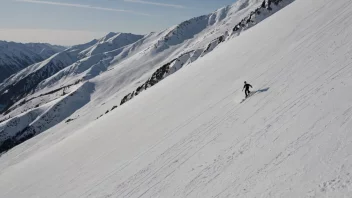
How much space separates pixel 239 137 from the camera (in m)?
19.2

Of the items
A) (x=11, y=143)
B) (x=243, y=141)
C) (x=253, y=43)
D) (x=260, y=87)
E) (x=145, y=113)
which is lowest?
(x=243, y=141)

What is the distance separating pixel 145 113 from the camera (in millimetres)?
37250

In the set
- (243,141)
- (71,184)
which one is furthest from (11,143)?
(243,141)

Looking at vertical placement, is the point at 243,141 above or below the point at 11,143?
below

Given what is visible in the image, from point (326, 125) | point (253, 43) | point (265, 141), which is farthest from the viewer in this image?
point (253, 43)

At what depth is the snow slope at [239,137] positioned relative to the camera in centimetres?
1397

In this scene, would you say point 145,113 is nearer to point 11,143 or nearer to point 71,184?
point 71,184

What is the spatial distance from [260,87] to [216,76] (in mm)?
12183

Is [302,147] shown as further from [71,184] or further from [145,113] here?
[145,113]

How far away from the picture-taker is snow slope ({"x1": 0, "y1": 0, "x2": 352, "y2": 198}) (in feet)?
45.8

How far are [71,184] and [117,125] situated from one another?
14433 millimetres

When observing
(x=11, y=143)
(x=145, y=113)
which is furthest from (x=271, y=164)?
(x=11, y=143)

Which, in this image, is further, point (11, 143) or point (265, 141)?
point (11, 143)

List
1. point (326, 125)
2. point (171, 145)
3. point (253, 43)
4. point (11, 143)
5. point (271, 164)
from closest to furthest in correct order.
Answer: point (271, 164)
point (326, 125)
point (171, 145)
point (253, 43)
point (11, 143)
